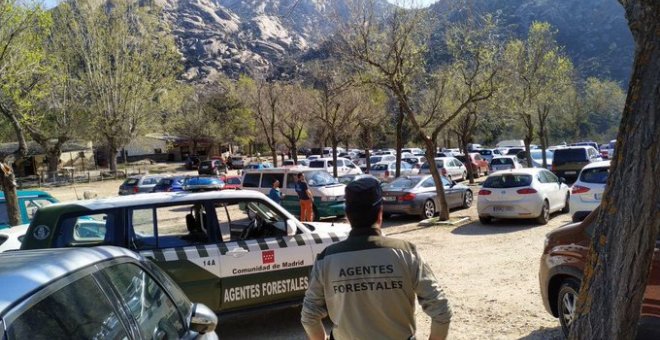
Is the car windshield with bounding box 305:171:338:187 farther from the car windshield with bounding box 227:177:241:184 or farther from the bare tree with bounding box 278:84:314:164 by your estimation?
the bare tree with bounding box 278:84:314:164

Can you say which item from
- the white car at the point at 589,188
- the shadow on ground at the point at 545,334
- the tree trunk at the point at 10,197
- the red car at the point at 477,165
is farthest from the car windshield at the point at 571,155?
the tree trunk at the point at 10,197

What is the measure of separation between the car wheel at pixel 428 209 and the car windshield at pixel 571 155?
31.6 ft

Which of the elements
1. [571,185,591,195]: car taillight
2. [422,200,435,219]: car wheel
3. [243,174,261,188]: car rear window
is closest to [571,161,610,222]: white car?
[571,185,591,195]: car taillight

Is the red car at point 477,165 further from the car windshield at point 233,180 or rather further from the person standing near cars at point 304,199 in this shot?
the person standing near cars at point 304,199

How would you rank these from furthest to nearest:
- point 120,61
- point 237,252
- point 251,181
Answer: point 120,61 < point 251,181 < point 237,252

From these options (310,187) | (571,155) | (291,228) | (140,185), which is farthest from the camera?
(140,185)

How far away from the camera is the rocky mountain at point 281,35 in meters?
101

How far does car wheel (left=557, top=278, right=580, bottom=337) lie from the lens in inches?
212

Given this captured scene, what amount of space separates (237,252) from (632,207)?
4.23 meters

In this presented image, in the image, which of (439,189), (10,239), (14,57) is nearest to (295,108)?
(439,189)

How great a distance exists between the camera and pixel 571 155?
2373 cm

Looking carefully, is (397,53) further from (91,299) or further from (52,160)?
(52,160)

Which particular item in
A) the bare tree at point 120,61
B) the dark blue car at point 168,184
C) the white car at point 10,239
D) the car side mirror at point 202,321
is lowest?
the dark blue car at point 168,184

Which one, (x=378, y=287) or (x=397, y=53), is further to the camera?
(x=397, y=53)
